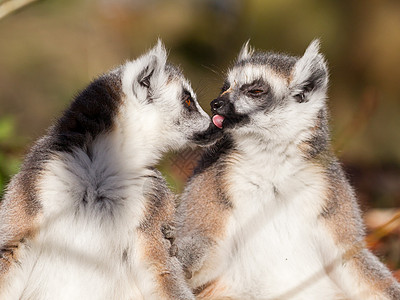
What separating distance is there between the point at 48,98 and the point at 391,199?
6.30 m

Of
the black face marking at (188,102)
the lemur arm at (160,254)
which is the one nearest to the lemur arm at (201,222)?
the lemur arm at (160,254)

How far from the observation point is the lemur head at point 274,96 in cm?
424

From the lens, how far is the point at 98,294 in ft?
12.1

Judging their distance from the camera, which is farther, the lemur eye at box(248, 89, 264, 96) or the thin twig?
the lemur eye at box(248, 89, 264, 96)

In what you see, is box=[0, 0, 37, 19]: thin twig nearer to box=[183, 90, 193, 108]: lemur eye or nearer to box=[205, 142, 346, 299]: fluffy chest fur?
box=[183, 90, 193, 108]: lemur eye

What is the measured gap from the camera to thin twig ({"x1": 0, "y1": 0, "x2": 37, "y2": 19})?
2.89 meters

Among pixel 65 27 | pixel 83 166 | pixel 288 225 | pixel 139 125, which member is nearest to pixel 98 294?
pixel 83 166

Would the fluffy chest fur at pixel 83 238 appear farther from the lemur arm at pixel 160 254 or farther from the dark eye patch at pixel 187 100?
the dark eye patch at pixel 187 100

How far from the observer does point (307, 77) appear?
4398 millimetres

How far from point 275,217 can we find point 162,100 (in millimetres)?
1109

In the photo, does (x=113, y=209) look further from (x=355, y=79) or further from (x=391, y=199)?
(x=355, y=79)

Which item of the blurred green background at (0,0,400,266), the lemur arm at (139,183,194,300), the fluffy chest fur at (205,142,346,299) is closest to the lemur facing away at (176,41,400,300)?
the fluffy chest fur at (205,142,346,299)

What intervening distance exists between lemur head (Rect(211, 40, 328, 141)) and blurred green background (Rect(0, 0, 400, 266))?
217 inches

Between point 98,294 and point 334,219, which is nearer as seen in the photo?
point 98,294
